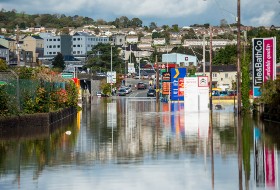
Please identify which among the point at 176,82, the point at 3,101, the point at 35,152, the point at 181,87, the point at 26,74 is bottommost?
the point at 35,152

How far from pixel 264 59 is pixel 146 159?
93.6ft

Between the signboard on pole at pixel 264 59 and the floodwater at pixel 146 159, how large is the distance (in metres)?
12.7

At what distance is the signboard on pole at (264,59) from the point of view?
169ft

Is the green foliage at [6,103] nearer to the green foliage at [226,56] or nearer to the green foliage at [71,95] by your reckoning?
the green foliage at [71,95]

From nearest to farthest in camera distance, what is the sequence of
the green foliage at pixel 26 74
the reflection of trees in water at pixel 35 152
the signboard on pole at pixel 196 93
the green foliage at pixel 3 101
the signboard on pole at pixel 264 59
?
the reflection of trees in water at pixel 35 152
the green foliage at pixel 3 101
the green foliage at pixel 26 74
the signboard on pole at pixel 264 59
the signboard on pole at pixel 196 93

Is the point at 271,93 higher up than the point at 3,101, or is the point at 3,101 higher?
the point at 271,93

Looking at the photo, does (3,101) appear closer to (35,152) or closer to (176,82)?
(35,152)

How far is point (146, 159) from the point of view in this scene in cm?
2453

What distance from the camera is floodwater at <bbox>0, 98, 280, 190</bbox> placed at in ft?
62.8

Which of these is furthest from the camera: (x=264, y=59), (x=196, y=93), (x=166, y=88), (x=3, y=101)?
(x=166, y=88)

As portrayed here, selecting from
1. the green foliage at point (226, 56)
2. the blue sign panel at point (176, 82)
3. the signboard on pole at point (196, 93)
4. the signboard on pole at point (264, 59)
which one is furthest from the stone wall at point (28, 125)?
the green foliage at point (226, 56)

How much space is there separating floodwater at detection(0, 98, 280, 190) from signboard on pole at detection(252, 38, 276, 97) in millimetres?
12678

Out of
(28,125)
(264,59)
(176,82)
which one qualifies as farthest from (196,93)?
(28,125)

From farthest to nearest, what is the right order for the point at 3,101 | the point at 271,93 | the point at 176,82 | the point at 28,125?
the point at 176,82 < the point at 271,93 < the point at 28,125 < the point at 3,101
